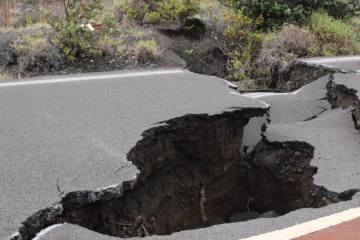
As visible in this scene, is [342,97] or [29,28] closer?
[342,97]

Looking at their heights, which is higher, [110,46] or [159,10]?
[159,10]

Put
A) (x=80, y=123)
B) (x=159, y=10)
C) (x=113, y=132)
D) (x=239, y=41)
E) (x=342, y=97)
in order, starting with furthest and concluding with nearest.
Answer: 1. (x=159, y=10)
2. (x=239, y=41)
3. (x=342, y=97)
4. (x=80, y=123)
5. (x=113, y=132)

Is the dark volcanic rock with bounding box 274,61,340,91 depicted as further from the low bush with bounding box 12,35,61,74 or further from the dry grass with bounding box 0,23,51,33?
the dry grass with bounding box 0,23,51,33

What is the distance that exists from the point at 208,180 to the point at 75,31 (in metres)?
4.25

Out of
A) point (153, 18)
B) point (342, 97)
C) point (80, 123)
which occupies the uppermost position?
point (153, 18)

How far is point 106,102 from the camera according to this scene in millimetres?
5965

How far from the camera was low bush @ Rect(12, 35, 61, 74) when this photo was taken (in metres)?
8.26

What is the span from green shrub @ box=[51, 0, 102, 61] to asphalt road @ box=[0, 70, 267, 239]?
1.45 meters

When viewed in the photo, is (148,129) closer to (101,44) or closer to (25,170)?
(25,170)

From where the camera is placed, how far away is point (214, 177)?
18.5ft

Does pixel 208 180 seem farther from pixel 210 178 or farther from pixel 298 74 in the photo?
pixel 298 74

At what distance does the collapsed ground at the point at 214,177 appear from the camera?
4543 millimetres

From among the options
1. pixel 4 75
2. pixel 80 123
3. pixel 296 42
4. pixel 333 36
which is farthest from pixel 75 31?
pixel 333 36

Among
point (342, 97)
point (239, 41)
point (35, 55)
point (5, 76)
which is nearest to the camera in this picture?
point (342, 97)
